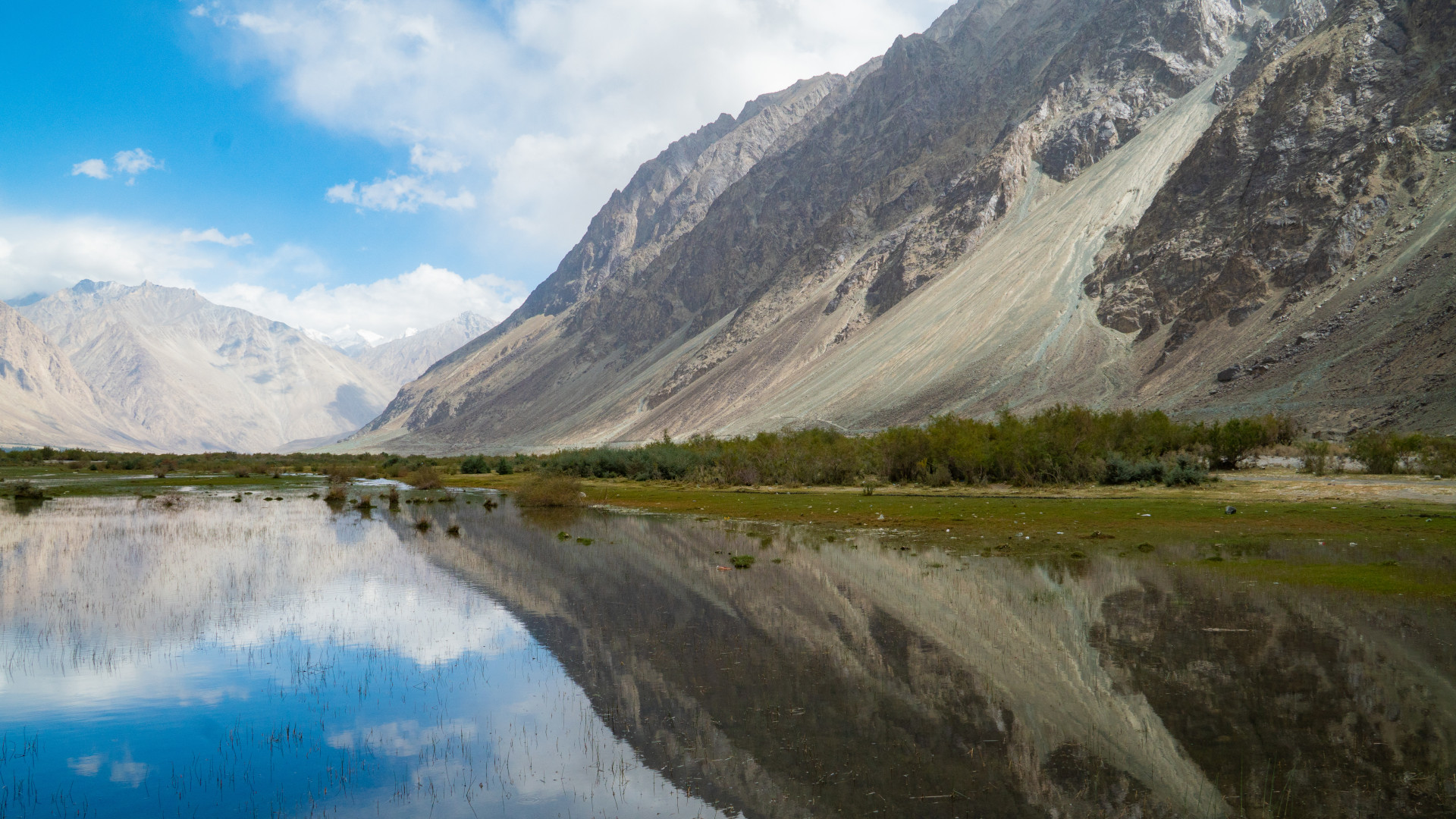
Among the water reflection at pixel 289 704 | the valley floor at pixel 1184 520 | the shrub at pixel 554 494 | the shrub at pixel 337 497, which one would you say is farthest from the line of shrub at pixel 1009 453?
the water reflection at pixel 289 704

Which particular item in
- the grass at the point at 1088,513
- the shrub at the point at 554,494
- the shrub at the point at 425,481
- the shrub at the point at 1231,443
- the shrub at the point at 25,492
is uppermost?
the shrub at the point at 25,492

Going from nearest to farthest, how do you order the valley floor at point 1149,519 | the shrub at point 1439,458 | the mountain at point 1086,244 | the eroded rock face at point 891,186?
1. the valley floor at point 1149,519
2. the shrub at point 1439,458
3. the mountain at point 1086,244
4. the eroded rock face at point 891,186

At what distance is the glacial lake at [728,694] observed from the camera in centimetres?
833

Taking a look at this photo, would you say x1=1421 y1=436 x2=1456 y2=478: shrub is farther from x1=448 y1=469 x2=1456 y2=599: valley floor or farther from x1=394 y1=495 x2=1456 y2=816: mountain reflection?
x1=394 y1=495 x2=1456 y2=816: mountain reflection

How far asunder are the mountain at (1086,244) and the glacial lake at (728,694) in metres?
55.5

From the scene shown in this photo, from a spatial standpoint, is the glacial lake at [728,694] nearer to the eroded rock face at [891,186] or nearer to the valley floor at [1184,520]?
the valley floor at [1184,520]

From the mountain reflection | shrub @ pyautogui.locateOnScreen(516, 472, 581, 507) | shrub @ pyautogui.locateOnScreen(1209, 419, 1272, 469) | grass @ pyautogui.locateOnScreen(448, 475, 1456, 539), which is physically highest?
shrub @ pyautogui.locateOnScreen(516, 472, 581, 507)

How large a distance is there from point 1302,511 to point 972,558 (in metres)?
16.1

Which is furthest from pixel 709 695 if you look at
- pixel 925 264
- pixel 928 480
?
pixel 925 264

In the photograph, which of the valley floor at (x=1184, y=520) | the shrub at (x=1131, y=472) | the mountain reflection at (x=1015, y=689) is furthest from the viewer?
the shrub at (x=1131, y=472)

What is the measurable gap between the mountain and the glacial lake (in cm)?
5554

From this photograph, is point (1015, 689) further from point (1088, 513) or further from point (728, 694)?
point (1088, 513)

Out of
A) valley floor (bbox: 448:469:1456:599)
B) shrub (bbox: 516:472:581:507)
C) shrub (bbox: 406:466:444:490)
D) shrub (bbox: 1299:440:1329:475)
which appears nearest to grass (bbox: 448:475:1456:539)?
valley floor (bbox: 448:469:1456:599)

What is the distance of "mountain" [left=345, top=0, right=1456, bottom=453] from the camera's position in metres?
78.2
